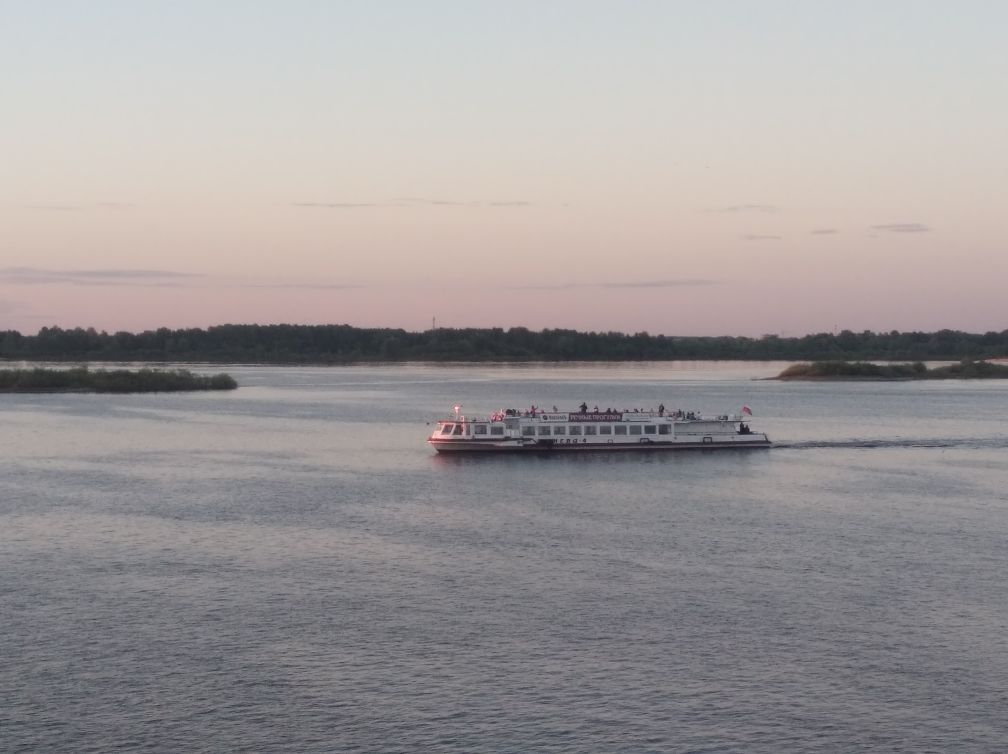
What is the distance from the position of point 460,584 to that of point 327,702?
530 inches

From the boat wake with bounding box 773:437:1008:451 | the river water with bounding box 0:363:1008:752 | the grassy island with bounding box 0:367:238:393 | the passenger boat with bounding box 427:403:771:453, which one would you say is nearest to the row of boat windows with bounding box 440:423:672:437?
the passenger boat with bounding box 427:403:771:453

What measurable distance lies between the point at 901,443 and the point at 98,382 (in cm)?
12760

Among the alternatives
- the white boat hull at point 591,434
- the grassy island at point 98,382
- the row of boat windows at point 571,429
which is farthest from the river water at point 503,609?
the grassy island at point 98,382

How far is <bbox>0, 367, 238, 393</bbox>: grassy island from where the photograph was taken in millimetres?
187750

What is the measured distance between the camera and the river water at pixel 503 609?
32281mm

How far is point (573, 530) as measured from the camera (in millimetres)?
59500

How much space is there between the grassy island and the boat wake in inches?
4577

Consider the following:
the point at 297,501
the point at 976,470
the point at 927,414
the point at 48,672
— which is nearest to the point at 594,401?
the point at 927,414

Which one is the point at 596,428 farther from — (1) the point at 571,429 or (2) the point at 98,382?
(2) the point at 98,382

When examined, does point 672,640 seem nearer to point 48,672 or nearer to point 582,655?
point 582,655

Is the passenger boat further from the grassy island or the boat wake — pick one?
the grassy island

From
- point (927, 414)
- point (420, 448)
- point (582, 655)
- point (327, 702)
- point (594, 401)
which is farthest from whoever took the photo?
point (594, 401)

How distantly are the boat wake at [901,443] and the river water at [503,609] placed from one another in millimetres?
15318

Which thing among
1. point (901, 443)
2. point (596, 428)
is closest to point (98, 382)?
point (596, 428)
